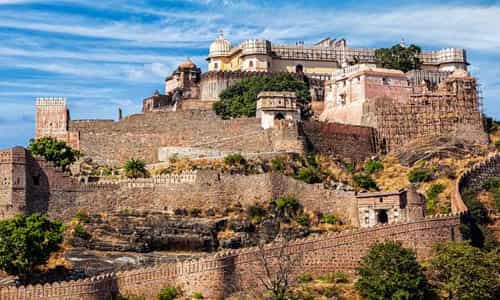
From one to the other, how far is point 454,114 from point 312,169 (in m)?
13.5

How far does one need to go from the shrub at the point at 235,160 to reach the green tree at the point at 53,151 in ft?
30.9

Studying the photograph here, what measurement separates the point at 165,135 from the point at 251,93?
9.42m

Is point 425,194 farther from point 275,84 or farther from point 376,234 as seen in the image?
point 275,84

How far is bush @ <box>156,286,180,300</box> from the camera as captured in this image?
50719 mm

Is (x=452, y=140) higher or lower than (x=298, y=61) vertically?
lower

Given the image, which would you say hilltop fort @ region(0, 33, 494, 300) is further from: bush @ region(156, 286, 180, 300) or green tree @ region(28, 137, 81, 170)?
green tree @ region(28, 137, 81, 170)

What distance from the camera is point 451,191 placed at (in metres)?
65.8

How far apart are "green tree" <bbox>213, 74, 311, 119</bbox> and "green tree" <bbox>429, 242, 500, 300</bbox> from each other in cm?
2606

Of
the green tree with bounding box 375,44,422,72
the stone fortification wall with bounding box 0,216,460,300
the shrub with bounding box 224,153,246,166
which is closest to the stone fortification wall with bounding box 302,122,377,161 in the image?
the shrub with bounding box 224,153,246,166

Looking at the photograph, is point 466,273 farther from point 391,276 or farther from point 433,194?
point 433,194

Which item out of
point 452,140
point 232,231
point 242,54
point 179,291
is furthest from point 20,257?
point 242,54

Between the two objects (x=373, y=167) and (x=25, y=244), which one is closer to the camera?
(x=25, y=244)

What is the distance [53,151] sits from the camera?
68.7 metres

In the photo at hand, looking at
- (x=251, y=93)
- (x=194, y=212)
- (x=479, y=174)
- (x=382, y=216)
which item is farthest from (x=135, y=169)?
(x=479, y=174)
